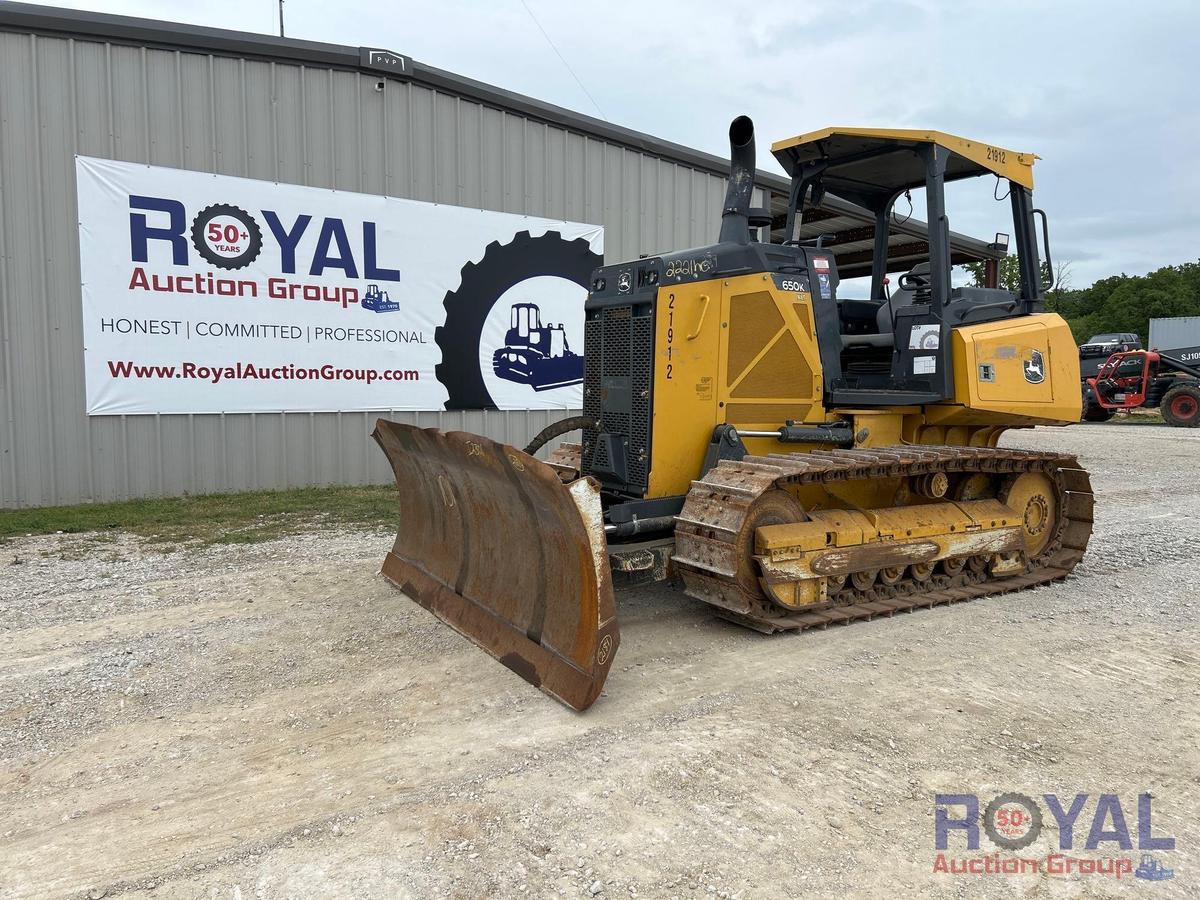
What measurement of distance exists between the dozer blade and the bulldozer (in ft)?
0.05

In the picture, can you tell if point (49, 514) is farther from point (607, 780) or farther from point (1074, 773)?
point (1074, 773)

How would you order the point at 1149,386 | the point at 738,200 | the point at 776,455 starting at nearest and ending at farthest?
the point at 776,455
the point at 738,200
the point at 1149,386

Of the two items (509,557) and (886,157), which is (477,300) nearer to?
(886,157)

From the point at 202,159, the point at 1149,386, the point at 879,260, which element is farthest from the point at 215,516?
the point at 1149,386

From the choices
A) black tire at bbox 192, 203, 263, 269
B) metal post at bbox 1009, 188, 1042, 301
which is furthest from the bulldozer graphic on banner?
metal post at bbox 1009, 188, 1042, 301

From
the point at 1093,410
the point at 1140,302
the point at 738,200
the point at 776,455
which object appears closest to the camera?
the point at 776,455

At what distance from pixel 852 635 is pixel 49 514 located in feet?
27.0

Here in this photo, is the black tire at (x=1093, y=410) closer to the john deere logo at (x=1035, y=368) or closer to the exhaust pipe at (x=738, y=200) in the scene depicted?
the john deere logo at (x=1035, y=368)

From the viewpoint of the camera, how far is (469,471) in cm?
511

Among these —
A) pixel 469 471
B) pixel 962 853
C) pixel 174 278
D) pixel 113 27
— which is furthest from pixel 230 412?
pixel 962 853

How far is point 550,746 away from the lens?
362 cm

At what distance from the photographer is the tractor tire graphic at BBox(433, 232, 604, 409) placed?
11789 millimetres

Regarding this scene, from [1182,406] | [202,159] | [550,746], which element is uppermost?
[202,159]

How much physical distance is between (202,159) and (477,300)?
12.7ft
